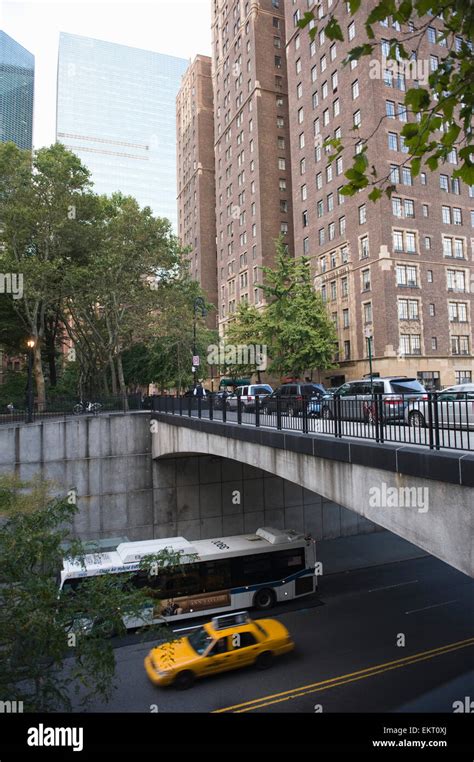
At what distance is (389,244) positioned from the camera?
4103cm

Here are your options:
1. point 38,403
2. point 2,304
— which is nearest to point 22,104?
point 2,304

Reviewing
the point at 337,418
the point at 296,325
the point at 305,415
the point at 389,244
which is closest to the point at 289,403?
the point at 305,415

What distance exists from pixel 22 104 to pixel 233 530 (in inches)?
7999

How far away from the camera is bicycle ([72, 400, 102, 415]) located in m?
26.7

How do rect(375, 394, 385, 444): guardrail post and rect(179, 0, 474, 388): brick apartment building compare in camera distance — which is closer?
rect(375, 394, 385, 444): guardrail post

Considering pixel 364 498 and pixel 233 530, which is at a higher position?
pixel 364 498

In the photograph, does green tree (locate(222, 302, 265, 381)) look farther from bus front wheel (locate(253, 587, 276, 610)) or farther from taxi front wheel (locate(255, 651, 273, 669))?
taxi front wheel (locate(255, 651, 273, 669))

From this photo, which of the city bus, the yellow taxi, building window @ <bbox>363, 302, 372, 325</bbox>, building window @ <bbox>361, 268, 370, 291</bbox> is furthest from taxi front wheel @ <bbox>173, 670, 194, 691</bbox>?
building window @ <bbox>361, 268, 370, 291</bbox>

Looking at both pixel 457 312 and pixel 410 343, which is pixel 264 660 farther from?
pixel 457 312

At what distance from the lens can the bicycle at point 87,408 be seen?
2673 centimetres

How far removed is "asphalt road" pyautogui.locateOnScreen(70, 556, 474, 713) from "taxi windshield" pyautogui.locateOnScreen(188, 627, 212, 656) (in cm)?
87

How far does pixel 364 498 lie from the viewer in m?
9.78
